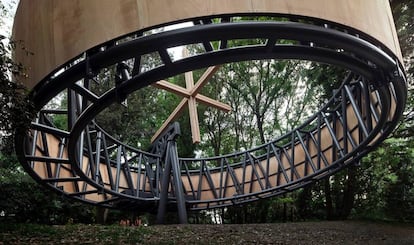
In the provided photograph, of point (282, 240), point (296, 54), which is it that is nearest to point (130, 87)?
point (296, 54)

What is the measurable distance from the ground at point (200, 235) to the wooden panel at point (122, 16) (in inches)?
150

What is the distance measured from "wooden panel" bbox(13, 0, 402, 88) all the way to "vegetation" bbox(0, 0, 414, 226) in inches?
19.9

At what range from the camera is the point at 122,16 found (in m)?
4.38

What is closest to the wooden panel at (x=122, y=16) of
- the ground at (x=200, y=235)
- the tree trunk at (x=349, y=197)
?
the ground at (x=200, y=235)

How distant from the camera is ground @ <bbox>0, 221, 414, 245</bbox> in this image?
25.0 feet

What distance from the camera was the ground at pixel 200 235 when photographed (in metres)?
7.61

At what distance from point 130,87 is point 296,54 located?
7.70ft

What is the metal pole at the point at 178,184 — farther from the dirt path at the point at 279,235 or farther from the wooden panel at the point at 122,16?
the wooden panel at the point at 122,16

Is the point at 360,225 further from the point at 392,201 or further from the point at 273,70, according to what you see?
the point at 273,70

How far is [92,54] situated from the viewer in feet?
15.3

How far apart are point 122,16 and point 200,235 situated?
5909 millimetres

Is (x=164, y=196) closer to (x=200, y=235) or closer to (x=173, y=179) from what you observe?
(x=173, y=179)

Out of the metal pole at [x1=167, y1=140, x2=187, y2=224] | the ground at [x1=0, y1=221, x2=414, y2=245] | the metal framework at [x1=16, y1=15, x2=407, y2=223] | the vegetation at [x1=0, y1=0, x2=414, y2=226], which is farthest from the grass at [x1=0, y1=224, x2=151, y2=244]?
the metal pole at [x1=167, y1=140, x2=187, y2=224]

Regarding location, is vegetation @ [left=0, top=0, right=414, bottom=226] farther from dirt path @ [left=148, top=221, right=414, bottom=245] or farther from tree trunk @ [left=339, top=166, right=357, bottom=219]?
dirt path @ [left=148, top=221, right=414, bottom=245]
